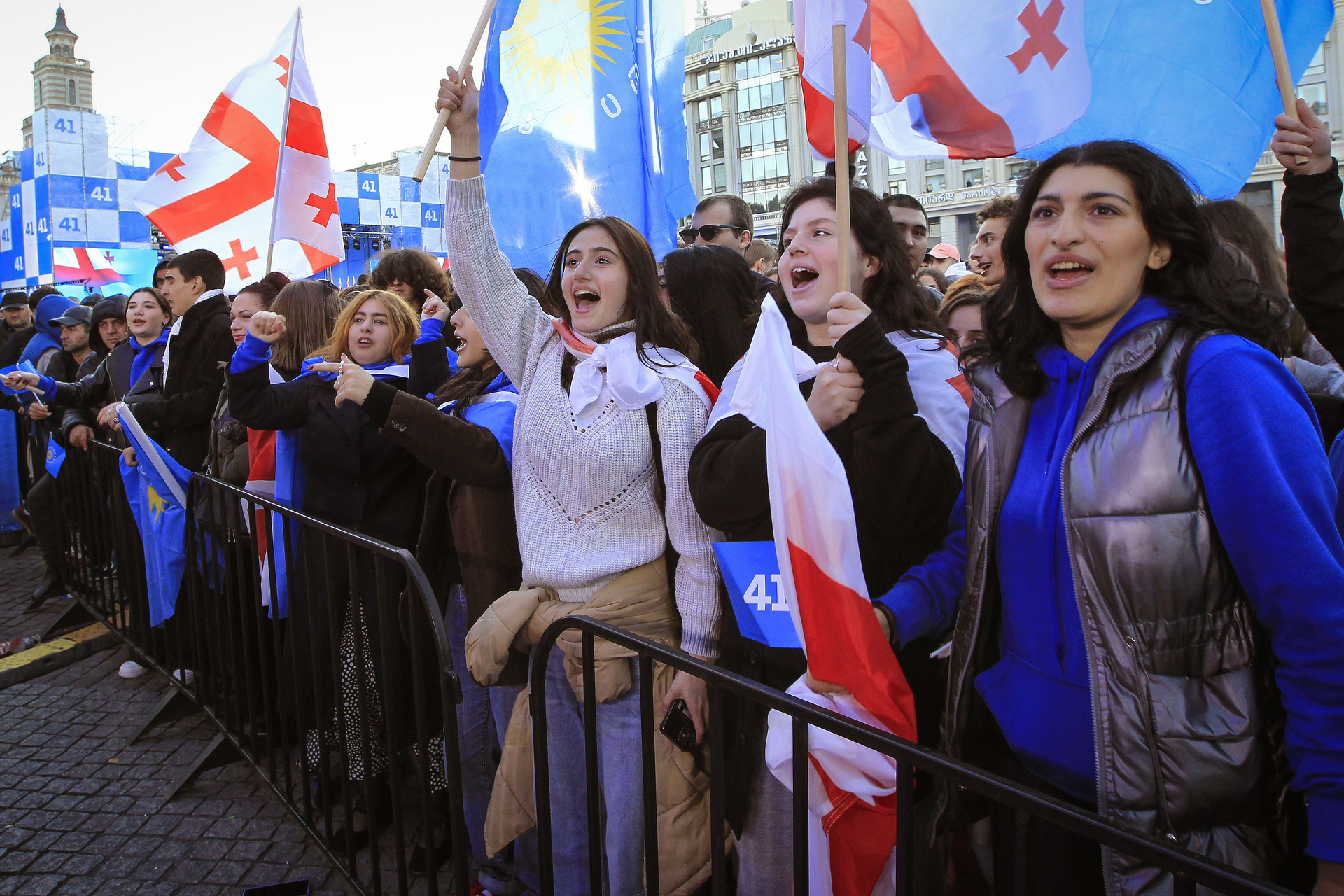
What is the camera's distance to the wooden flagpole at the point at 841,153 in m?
1.77

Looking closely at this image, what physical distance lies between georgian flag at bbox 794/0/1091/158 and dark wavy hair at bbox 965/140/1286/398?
0.55 m

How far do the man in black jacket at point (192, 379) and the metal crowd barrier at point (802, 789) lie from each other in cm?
326

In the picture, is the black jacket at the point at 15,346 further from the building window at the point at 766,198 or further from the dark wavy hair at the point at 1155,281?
the building window at the point at 766,198

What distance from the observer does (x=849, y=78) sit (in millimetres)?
2113

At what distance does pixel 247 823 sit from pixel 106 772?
0.90 meters

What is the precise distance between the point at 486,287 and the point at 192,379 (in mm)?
2690

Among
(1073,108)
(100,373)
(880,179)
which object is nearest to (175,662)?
(100,373)

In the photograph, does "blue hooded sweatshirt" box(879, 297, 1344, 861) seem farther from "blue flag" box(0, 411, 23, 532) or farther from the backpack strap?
"blue flag" box(0, 411, 23, 532)

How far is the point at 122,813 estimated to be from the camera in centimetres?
333

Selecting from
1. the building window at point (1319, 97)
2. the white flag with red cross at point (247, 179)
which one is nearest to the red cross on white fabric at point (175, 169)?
the white flag with red cross at point (247, 179)

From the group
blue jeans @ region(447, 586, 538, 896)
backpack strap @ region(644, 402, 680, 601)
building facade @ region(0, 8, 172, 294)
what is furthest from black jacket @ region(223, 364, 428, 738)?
building facade @ region(0, 8, 172, 294)

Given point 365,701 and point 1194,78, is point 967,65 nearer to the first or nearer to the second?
point 1194,78

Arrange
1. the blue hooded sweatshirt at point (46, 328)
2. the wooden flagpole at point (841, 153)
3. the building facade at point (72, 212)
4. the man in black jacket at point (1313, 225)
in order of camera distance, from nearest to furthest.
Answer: the wooden flagpole at point (841, 153) → the man in black jacket at point (1313, 225) → the blue hooded sweatshirt at point (46, 328) → the building facade at point (72, 212)

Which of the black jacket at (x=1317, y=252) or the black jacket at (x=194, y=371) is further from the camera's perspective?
the black jacket at (x=194, y=371)
